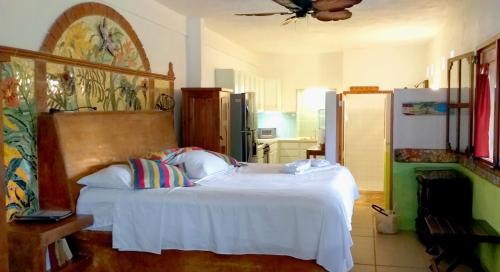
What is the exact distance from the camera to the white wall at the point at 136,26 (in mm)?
3182

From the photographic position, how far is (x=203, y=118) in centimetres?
586

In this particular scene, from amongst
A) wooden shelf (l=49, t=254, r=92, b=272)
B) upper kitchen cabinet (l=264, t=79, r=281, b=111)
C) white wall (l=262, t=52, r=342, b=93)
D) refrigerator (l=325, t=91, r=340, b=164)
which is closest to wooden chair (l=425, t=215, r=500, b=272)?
refrigerator (l=325, t=91, r=340, b=164)

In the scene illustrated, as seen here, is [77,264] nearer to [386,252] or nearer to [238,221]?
[238,221]

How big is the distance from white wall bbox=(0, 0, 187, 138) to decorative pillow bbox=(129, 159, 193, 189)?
1222 mm

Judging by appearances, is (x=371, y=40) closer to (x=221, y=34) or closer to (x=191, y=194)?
(x=221, y=34)

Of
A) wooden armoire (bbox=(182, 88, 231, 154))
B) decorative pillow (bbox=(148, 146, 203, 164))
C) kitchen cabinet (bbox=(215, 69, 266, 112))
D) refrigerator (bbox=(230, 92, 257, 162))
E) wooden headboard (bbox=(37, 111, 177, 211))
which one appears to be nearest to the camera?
wooden headboard (bbox=(37, 111, 177, 211))

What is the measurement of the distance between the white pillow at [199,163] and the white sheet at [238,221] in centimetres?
Answer: 51

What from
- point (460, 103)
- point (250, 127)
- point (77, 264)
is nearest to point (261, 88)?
point (250, 127)

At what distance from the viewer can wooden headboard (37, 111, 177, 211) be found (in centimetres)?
344

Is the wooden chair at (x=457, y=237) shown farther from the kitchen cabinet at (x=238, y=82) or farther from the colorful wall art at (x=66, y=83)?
the kitchen cabinet at (x=238, y=82)

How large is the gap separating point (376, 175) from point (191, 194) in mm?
6226

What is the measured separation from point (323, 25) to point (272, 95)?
309cm

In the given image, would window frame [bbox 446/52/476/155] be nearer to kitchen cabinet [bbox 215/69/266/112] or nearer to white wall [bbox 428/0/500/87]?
white wall [bbox 428/0/500/87]

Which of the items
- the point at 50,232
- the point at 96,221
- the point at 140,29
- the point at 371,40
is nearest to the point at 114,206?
the point at 96,221
